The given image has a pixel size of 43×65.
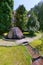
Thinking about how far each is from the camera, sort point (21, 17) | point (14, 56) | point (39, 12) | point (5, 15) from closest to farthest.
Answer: point (14, 56) < point (5, 15) < point (21, 17) < point (39, 12)

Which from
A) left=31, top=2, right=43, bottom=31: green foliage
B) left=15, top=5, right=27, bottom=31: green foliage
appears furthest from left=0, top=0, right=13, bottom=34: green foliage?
left=31, top=2, right=43, bottom=31: green foliage

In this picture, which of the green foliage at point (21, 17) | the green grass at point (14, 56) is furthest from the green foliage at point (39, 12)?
the green grass at point (14, 56)

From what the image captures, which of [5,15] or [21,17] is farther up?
[5,15]

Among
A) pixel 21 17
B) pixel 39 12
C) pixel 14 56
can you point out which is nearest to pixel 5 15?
pixel 21 17

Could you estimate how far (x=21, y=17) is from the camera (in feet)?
80.1

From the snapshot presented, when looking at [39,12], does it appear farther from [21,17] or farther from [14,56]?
[14,56]

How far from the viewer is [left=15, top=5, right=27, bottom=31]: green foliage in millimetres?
24156

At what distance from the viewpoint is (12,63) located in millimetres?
10977

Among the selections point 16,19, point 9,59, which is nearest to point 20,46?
point 9,59

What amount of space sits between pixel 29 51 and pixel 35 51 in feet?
1.80

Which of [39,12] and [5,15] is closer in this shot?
[5,15]

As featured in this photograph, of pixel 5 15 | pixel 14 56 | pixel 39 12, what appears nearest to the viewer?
pixel 14 56

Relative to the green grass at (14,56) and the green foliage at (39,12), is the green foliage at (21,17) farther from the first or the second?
the green grass at (14,56)

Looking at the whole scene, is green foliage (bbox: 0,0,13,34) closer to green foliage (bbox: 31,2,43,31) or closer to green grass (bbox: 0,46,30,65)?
green grass (bbox: 0,46,30,65)
